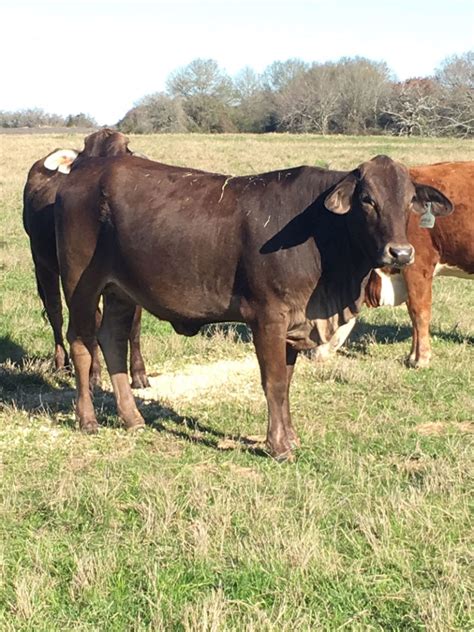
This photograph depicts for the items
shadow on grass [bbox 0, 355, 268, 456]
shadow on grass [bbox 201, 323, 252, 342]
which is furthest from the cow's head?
shadow on grass [bbox 201, 323, 252, 342]

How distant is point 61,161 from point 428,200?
3.39 m

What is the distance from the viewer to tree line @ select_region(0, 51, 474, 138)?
6322 cm

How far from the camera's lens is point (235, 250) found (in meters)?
5.23

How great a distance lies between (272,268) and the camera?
5.11 meters

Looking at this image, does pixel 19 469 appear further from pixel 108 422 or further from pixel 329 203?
pixel 329 203

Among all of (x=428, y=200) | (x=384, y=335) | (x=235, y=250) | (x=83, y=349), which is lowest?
(x=384, y=335)

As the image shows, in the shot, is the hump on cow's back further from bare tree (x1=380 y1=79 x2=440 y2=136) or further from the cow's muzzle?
bare tree (x1=380 y1=79 x2=440 y2=136)

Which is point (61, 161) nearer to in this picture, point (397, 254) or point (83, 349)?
point (83, 349)

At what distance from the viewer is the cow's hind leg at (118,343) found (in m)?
6.02

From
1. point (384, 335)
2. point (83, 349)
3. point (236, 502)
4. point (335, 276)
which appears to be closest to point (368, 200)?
point (335, 276)

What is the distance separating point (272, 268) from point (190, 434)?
149 cm

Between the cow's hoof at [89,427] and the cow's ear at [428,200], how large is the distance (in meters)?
2.82

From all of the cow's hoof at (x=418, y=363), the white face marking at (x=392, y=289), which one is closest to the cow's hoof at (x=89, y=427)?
the cow's hoof at (x=418, y=363)

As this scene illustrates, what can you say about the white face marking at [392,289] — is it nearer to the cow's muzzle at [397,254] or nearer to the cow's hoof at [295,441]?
the cow's hoof at [295,441]
